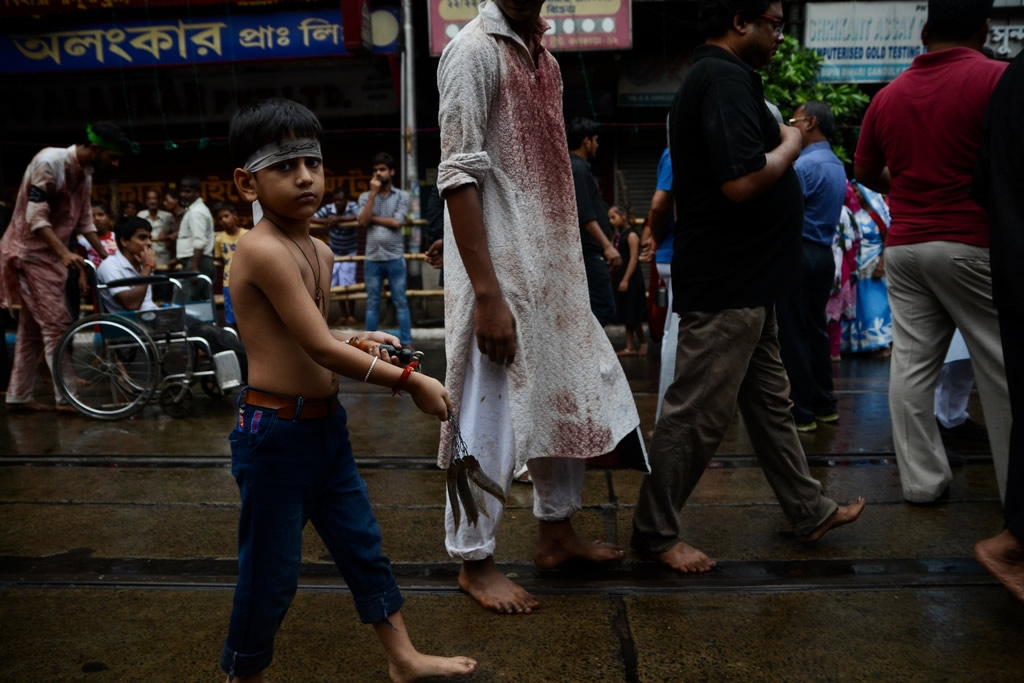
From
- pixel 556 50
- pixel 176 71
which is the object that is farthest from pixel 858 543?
pixel 176 71

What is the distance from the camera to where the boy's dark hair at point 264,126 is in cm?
212

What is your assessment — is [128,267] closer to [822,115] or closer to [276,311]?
[822,115]

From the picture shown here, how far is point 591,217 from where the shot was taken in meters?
5.32

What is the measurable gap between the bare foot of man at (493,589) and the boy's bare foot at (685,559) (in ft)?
1.73

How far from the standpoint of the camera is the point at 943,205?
11.7 feet

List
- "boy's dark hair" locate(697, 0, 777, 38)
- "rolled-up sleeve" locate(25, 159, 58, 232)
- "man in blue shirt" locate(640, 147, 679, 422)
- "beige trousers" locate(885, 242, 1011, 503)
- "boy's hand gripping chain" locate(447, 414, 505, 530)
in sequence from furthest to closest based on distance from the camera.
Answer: "rolled-up sleeve" locate(25, 159, 58, 232) < "man in blue shirt" locate(640, 147, 679, 422) < "beige trousers" locate(885, 242, 1011, 503) < "boy's dark hair" locate(697, 0, 777, 38) < "boy's hand gripping chain" locate(447, 414, 505, 530)

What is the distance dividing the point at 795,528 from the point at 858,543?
0.26 meters

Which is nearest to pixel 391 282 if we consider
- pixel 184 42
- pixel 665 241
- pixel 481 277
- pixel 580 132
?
pixel 580 132

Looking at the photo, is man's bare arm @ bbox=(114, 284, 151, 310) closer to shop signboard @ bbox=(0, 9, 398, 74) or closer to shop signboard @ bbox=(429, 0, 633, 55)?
shop signboard @ bbox=(429, 0, 633, 55)

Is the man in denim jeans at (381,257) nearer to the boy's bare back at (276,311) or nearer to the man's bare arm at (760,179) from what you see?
the man's bare arm at (760,179)

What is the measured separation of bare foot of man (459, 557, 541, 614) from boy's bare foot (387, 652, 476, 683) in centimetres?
43

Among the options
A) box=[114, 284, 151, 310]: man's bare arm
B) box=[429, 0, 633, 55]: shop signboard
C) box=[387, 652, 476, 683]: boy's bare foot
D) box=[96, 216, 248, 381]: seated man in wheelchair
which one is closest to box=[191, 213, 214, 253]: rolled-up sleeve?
box=[96, 216, 248, 381]: seated man in wheelchair

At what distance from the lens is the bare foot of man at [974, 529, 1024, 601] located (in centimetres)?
276

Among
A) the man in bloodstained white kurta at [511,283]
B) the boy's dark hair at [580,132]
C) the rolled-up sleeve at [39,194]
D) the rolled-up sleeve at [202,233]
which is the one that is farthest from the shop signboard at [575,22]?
the man in bloodstained white kurta at [511,283]
